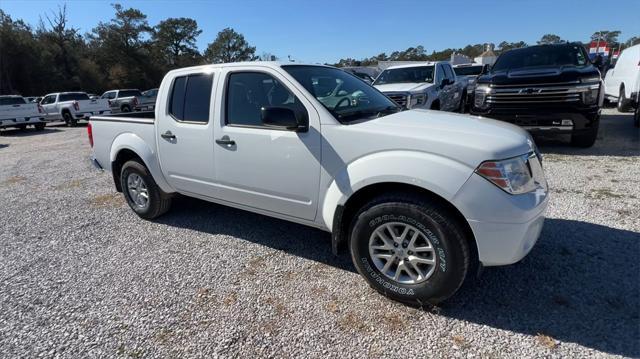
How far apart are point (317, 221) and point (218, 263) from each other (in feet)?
3.79

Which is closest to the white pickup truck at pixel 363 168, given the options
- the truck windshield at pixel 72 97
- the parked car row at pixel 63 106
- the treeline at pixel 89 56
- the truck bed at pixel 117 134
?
the truck bed at pixel 117 134

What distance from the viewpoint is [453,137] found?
97.4 inches

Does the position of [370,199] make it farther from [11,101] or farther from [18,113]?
[11,101]

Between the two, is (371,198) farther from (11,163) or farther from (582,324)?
(11,163)

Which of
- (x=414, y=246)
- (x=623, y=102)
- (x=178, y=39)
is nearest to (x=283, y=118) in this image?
(x=414, y=246)

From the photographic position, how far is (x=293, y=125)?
9.46ft

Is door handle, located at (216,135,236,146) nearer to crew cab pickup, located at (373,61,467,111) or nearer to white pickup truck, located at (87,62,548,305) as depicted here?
white pickup truck, located at (87,62,548,305)

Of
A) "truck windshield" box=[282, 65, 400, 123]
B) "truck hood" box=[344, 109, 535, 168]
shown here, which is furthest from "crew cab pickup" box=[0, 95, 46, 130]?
"truck hood" box=[344, 109, 535, 168]

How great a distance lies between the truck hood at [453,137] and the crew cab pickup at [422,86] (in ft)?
16.5

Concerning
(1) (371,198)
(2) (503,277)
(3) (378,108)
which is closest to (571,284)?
(2) (503,277)

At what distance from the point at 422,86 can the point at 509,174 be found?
6.44 metres

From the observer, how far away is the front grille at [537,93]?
632cm

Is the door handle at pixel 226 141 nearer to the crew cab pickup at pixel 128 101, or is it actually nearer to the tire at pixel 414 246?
the tire at pixel 414 246

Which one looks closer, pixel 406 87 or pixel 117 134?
pixel 117 134
